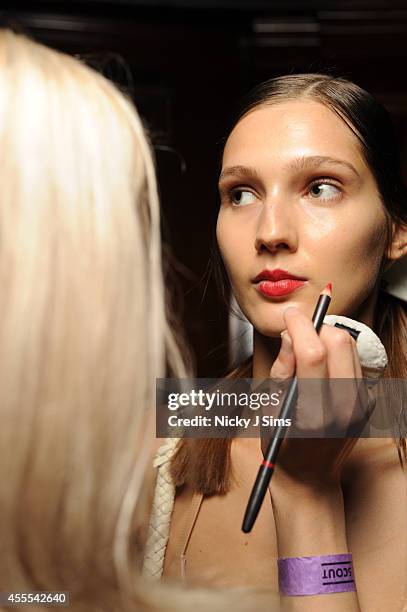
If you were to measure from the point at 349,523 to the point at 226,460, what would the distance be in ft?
0.40

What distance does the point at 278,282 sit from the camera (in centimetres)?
67

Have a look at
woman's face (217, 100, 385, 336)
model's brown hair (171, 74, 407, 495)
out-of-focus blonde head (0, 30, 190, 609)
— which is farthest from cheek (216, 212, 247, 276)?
out-of-focus blonde head (0, 30, 190, 609)

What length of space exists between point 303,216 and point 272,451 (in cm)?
20

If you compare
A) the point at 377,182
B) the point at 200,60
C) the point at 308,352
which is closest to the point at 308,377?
the point at 308,352

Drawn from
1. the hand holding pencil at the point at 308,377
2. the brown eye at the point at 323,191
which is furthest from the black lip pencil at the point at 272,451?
the brown eye at the point at 323,191

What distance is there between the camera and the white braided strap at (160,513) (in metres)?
0.66

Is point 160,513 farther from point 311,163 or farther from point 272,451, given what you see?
point 311,163

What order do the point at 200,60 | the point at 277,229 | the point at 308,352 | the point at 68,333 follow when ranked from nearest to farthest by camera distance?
the point at 68,333
the point at 308,352
the point at 277,229
the point at 200,60

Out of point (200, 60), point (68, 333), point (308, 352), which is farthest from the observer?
point (200, 60)

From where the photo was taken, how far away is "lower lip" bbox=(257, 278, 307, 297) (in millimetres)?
665

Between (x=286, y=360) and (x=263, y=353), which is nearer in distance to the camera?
(x=286, y=360)

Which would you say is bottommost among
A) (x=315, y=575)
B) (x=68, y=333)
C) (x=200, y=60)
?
(x=315, y=575)

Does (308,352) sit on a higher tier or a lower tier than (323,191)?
lower

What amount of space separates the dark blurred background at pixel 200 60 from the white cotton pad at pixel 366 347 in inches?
6.7
